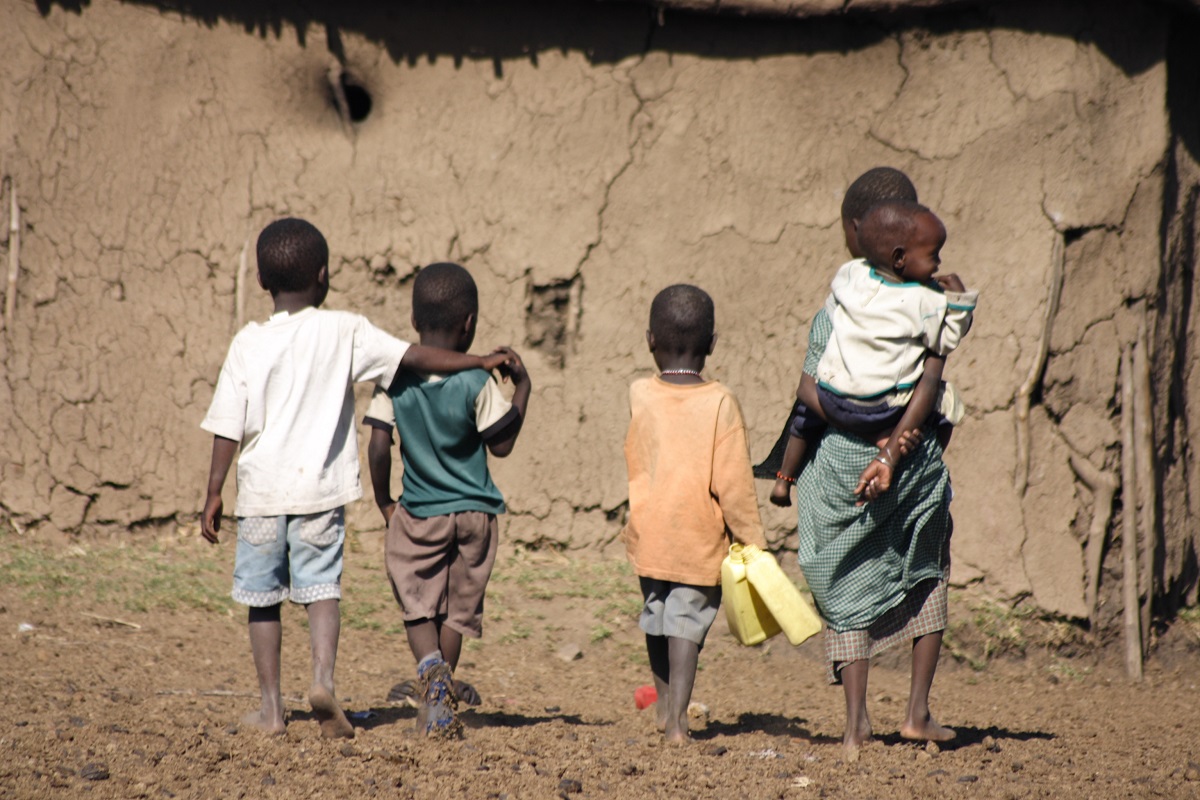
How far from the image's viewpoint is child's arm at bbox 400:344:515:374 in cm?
354

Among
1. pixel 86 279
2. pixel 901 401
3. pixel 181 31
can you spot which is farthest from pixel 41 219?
pixel 901 401

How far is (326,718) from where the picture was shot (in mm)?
3334

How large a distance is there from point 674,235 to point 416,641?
8.33 feet

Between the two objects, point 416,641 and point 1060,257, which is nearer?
point 416,641

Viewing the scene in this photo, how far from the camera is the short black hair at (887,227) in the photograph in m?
3.29

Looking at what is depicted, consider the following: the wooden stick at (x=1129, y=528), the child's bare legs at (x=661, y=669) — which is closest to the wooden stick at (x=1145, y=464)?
the wooden stick at (x=1129, y=528)

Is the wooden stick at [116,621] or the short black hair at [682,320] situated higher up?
the short black hair at [682,320]

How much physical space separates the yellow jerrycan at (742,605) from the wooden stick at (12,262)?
377 cm

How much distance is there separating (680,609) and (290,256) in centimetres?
153

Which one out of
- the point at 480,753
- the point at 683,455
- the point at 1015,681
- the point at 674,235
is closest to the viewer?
the point at 480,753

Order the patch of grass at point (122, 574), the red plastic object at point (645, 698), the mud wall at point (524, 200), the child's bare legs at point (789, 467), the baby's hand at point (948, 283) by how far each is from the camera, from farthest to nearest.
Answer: the mud wall at point (524, 200) < the patch of grass at point (122, 574) < the red plastic object at point (645, 698) < the child's bare legs at point (789, 467) < the baby's hand at point (948, 283)

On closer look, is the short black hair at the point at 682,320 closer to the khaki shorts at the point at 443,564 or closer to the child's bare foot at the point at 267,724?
the khaki shorts at the point at 443,564

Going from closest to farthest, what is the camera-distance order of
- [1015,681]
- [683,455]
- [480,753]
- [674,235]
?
[480,753], [683,455], [1015,681], [674,235]

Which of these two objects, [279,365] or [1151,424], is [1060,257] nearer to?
[1151,424]
